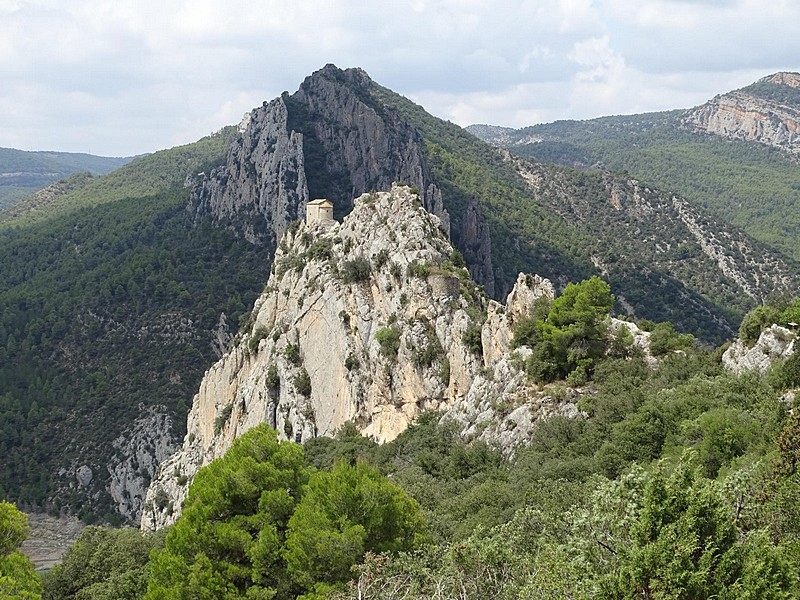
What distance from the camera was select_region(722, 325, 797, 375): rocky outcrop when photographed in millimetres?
25438

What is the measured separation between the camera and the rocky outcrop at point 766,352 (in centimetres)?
2544

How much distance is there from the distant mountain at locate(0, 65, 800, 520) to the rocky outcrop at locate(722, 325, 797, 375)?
38855 mm

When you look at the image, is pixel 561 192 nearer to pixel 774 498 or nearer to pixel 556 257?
pixel 556 257

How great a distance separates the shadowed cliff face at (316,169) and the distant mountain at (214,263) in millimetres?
250

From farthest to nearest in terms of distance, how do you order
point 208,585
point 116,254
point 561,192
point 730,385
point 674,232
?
point 561,192 < point 674,232 < point 116,254 < point 730,385 < point 208,585

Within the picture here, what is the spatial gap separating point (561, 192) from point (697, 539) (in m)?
134

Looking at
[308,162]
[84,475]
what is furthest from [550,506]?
[308,162]

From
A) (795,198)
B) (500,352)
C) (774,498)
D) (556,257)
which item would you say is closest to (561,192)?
(556,257)

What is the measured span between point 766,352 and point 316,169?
80.3 metres

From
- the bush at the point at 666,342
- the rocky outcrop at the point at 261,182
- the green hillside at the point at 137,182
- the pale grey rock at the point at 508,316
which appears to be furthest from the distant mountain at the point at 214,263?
the bush at the point at 666,342

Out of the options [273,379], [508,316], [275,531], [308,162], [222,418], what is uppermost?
[308,162]

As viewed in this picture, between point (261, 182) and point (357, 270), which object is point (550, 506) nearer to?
Result: point (357, 270)

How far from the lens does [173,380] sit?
81875 millimetres

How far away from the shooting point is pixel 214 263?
94.6m
